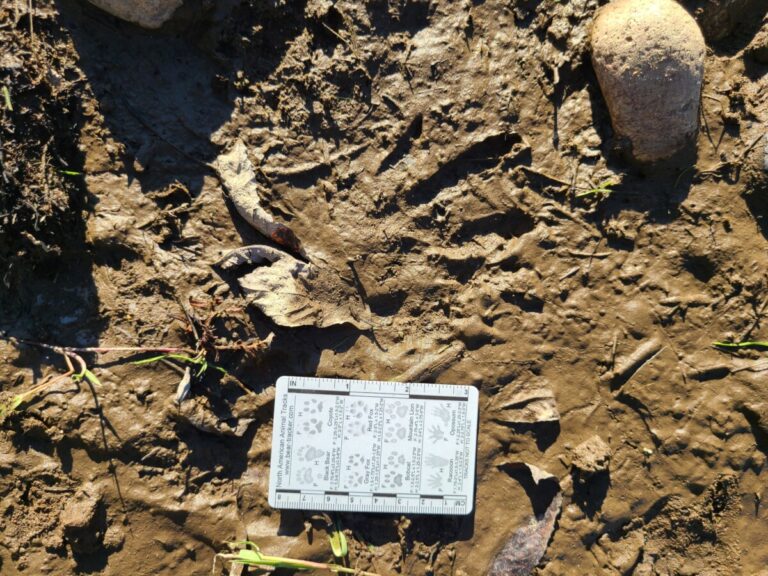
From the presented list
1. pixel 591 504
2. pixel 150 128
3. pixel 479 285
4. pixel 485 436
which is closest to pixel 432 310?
pixel 479 285

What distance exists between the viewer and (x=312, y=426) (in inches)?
118

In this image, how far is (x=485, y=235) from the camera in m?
3.12

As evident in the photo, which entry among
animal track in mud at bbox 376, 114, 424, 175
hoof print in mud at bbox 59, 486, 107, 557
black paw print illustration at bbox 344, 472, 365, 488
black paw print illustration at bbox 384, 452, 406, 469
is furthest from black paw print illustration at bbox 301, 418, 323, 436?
animal track in mud at bbox 376, 114, 424, 175

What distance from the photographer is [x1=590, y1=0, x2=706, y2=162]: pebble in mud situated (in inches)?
113

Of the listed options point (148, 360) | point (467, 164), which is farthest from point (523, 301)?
point (148, 360)

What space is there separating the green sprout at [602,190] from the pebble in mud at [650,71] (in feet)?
0.67

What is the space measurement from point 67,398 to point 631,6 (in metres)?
3.72

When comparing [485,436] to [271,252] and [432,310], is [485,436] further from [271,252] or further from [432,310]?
[271,252]

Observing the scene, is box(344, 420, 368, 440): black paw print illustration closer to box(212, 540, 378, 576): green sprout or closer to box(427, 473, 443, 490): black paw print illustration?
box(427, 473, 443, 490): black paw print illustration

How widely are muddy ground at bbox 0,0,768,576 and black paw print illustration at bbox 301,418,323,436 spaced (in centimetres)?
23

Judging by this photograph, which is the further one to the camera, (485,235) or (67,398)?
(485,235)

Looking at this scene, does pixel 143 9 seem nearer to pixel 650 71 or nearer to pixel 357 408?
pixel 357 408

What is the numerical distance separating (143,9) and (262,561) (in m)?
3.07

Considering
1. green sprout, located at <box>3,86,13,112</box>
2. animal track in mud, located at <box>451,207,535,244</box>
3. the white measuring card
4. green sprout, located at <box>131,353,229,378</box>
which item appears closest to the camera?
green sprout, located at <box>3,86,13,112</box>
